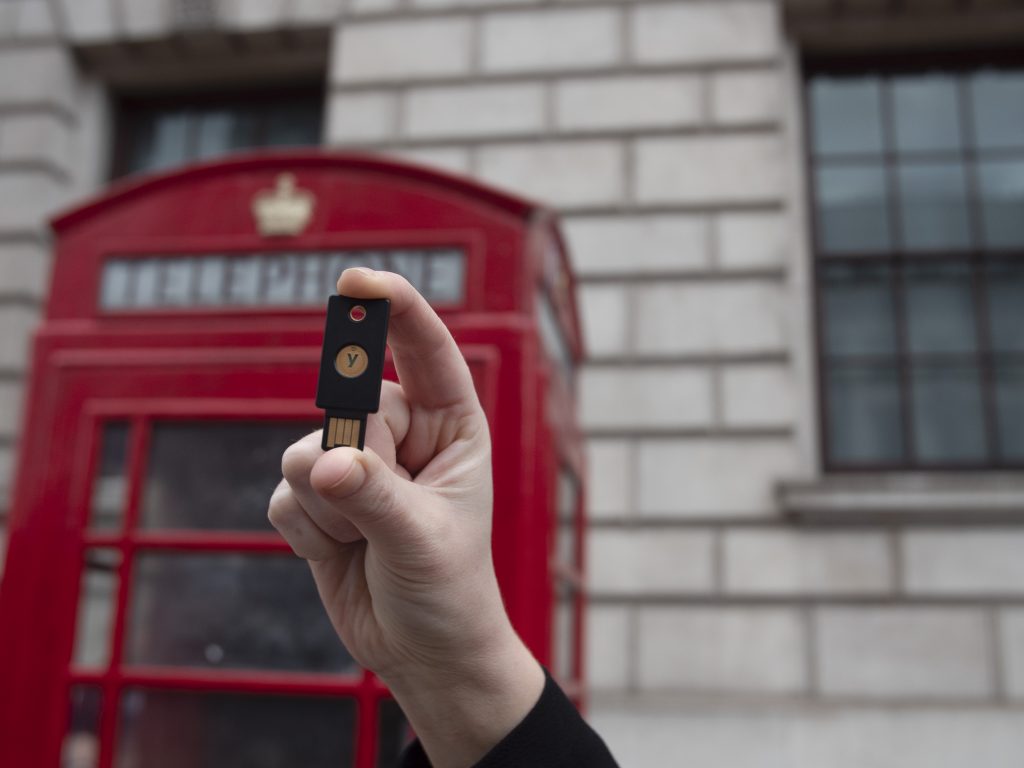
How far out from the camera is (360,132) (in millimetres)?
5840

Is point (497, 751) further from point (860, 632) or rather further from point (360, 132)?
point (360, 132)

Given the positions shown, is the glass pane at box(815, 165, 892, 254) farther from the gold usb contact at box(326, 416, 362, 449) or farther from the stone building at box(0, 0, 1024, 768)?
the gold usb contact at box(326, 416, 362, 449)

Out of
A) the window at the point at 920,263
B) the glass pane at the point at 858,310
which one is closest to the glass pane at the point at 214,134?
the window at the point at 920,263

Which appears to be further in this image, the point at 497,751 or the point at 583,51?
the point at 583,51

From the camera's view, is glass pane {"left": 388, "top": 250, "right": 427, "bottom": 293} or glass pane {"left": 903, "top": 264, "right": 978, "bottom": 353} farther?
glass pane {"left": 903, "top": 264, "right": 978, "bottom": 353}

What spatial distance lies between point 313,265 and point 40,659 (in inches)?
49.5

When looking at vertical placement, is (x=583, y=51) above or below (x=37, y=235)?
above

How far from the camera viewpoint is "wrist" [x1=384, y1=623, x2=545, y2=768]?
3.88 ft

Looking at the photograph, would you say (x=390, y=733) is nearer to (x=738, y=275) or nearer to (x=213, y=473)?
(x=213, y=473)

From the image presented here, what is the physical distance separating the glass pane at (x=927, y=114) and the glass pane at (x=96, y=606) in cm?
485

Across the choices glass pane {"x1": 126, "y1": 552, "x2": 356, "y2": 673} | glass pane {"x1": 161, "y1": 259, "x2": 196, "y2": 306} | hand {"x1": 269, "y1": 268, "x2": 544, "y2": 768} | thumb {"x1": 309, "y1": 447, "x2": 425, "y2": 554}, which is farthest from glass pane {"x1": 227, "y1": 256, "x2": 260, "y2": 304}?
thumb {"x1": 309, "y1": 447, "x2": 425, "y2": 554}

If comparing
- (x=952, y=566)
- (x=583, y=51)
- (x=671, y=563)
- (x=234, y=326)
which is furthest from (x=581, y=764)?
(x=583, y=51)

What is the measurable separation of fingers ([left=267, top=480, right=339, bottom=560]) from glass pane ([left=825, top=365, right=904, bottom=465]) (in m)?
4.58

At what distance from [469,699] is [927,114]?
546 centimetres
